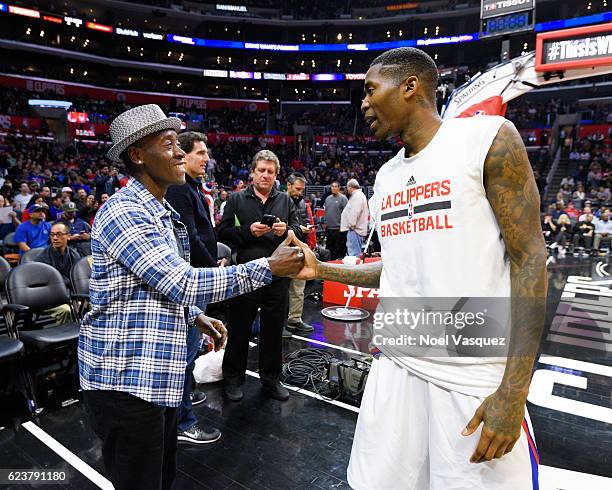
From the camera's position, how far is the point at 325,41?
3703 centimetres

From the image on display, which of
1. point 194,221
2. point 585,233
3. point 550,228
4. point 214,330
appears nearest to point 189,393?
point 194,221

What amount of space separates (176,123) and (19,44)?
103 feet

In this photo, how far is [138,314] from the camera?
5.34 feet

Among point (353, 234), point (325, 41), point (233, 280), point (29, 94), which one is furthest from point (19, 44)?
point (233, 280)

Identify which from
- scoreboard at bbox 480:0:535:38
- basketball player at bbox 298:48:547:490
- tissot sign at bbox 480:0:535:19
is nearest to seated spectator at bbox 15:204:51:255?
basketball player at bbox 298:48:547:490

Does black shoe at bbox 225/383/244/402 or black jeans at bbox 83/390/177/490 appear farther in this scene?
black shoe at bbox 225/383/244/402

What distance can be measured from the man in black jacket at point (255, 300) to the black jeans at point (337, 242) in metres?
5.49

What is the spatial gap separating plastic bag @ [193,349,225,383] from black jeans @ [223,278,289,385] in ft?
0.80

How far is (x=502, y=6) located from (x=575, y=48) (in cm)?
233

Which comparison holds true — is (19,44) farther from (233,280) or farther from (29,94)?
(233,280)

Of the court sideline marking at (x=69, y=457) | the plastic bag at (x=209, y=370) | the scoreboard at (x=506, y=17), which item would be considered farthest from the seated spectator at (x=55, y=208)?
the scoreboard at (x=506, y=17)

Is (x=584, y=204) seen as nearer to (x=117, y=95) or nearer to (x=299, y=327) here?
(x=299, y=327)

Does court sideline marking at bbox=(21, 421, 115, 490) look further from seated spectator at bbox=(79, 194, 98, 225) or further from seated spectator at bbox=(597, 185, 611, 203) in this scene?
seated spectator at bbox=(597, 185, 611, 203)

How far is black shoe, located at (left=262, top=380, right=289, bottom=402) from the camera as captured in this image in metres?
3.63
